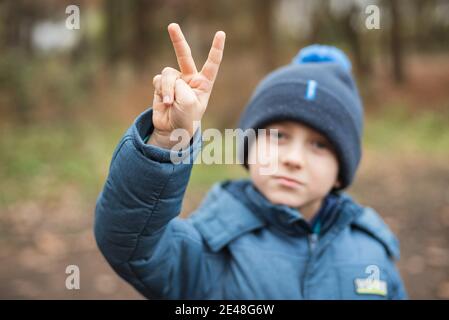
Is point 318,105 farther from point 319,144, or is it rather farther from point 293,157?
point 293,157

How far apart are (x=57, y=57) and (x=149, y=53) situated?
236cm

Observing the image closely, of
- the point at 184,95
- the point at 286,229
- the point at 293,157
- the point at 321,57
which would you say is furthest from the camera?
the point at 321,57

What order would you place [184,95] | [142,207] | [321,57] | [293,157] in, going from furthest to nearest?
[321,57] < [293,157] < [142,207] < [184,95]

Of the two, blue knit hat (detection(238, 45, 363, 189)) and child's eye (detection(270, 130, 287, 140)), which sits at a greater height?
blue knit hat (detection(238, 45, 363, 189))

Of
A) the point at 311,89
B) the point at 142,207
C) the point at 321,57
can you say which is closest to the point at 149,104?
the point at 321,57

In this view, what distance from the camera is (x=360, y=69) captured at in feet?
41.3

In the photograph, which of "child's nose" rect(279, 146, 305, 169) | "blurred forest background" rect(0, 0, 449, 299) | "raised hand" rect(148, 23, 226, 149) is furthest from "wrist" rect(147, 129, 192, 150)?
"blurred forest background" rect(0, 0, 449, 299)

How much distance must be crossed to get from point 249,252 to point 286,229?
17cm

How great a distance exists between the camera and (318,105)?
1.98 metres

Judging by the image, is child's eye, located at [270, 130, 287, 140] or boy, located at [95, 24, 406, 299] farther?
child's eye, located at [270, 130, 287, 140]

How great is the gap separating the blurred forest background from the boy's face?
251cm

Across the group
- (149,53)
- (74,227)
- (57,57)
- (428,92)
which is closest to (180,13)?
(149,53)

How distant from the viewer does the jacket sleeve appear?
1.42m

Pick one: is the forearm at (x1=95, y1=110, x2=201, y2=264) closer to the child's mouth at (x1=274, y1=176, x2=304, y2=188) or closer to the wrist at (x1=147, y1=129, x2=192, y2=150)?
the wrist at (x1=147, y1=129, x2=192, y2=150)
